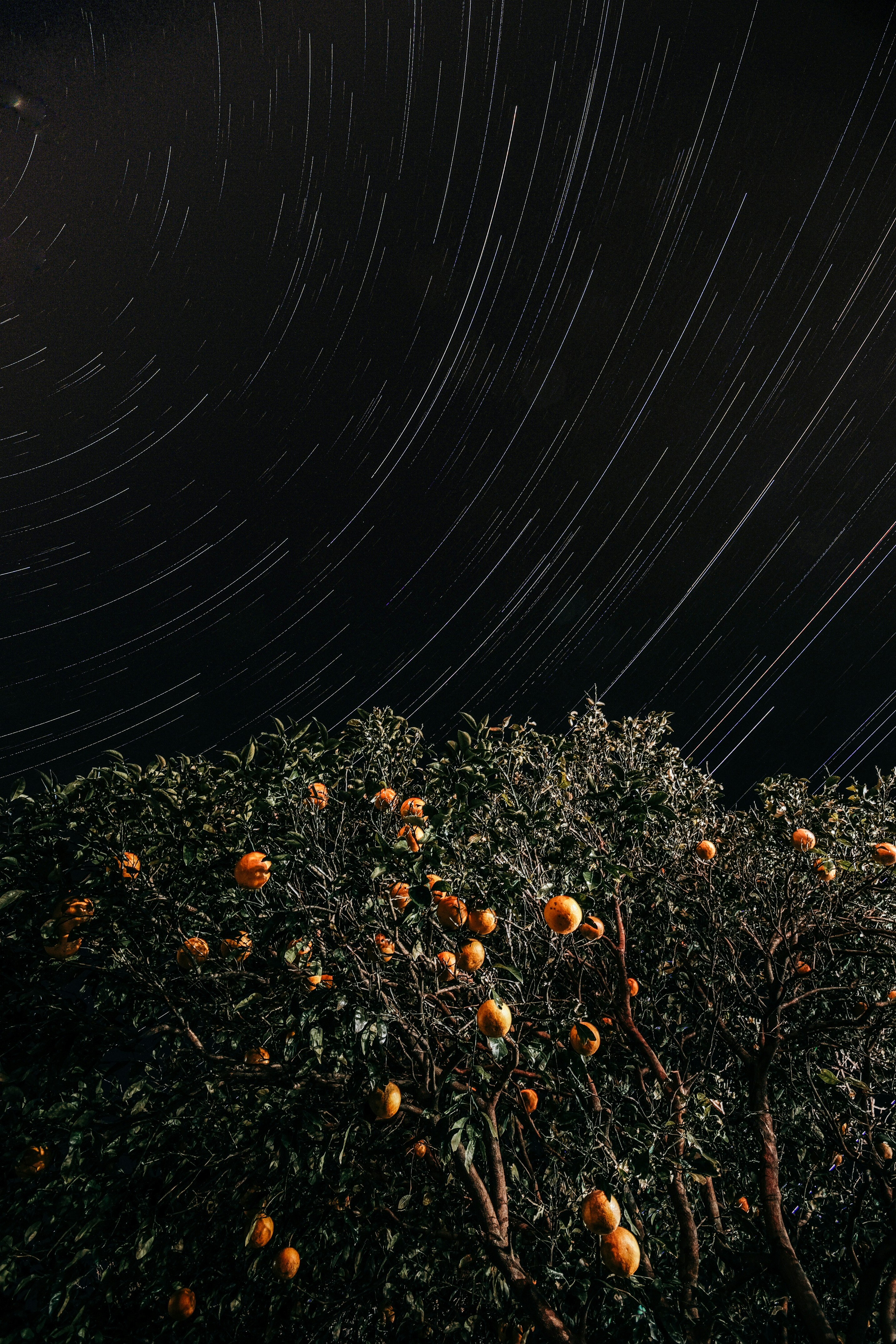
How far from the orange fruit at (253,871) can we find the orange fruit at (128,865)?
57 centimetres

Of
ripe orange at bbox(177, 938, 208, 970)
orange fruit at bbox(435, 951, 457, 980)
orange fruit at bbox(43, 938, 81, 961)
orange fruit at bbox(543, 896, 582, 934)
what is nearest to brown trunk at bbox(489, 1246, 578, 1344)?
orange fruit at bbox(435, 951, 457, 980)

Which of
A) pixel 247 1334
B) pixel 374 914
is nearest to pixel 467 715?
pixel 374 914

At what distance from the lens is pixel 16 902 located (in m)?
2.44

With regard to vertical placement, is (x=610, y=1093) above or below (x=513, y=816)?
below

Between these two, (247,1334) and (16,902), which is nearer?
(16,902)

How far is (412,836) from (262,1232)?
6.18ft

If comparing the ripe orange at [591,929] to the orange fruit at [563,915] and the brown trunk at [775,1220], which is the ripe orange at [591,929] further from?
the brown trunk at [775,1220]

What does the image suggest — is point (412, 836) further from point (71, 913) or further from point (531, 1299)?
point (531, 1299)

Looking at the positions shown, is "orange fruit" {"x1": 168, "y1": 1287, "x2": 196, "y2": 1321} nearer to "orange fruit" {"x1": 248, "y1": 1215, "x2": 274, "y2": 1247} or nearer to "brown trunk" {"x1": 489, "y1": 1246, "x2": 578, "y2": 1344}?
"orange fruit" {"x1": 248, "y1": 1215, "x2": 274, "y2": 1247}

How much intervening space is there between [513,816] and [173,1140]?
216 cm

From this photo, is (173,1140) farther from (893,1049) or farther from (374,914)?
(893,1049)

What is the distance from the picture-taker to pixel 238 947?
3.00 metres

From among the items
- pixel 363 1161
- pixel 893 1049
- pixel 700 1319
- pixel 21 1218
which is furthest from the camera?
pixel 893 1049

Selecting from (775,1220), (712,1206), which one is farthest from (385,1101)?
(712,1206)
